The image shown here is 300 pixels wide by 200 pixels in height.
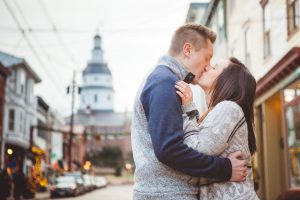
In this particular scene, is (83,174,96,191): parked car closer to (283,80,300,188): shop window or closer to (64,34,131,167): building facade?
(283,80,300,188): shop window

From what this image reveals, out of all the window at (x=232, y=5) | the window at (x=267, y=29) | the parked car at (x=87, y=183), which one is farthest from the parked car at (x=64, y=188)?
the window at (x=267, y=29)

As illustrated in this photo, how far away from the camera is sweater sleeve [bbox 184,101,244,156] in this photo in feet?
9.59

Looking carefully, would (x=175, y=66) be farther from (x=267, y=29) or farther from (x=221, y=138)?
(x=267, y=29)

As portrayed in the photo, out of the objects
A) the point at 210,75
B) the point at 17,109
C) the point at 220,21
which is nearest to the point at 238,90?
the point at 210,75

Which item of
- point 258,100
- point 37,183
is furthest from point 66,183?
point 258,100

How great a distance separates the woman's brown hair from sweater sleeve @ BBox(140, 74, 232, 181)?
36 cm

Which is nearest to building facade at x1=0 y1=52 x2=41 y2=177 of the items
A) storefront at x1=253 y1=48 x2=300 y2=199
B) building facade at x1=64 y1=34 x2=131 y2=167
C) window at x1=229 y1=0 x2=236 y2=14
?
window at x1=229 y1=0 x2=236 y2=14

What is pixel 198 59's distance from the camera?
3.24m

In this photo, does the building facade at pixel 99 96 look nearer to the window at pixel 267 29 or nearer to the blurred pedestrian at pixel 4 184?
the blurred pedestrian at pixel 4 184

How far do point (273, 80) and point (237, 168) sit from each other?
1516 cm

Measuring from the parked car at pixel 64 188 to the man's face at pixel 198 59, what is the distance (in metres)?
33.7

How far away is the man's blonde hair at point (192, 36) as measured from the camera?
3.20 metres

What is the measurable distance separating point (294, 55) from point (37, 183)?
3288 cm

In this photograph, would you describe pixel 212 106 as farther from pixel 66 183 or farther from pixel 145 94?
pixel 66 183
